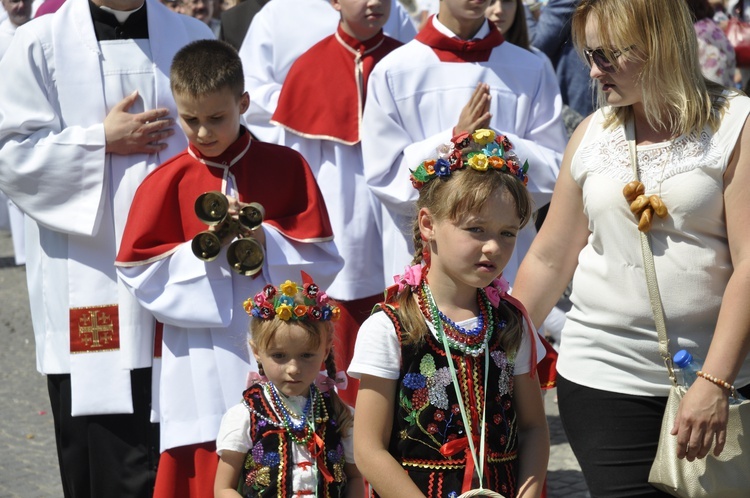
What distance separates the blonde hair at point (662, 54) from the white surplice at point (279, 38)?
316 centimetres

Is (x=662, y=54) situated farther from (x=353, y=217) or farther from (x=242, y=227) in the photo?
(x=353, y=217)

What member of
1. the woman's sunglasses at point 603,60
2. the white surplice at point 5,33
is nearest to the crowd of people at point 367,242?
the woman's sunglasses at point 603,60

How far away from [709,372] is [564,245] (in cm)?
68

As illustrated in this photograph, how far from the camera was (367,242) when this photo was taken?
584 cm

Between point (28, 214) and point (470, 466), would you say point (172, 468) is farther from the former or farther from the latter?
point (470, 466)

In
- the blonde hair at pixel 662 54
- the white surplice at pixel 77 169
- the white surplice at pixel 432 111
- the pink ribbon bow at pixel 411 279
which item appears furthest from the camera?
the white surplice at pixel 432 111

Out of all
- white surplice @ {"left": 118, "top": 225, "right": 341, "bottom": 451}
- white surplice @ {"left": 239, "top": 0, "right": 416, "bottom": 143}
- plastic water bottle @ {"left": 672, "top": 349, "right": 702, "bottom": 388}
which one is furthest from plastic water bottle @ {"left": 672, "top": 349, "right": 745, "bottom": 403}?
white surplice @ {"left": 239, "top": 0, "right": 416, "bottom": 143}

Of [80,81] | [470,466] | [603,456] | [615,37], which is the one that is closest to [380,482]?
[470,466]

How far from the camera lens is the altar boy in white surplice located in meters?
4.73

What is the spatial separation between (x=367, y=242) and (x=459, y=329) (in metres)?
2.67

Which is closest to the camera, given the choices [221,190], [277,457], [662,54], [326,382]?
[662,54]

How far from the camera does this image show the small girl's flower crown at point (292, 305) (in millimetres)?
3799

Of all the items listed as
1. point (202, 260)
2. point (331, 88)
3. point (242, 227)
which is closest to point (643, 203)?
point (242, 227)

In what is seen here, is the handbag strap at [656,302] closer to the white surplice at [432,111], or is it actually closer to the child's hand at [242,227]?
the child's hand at [242,227]
